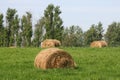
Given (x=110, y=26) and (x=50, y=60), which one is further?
(x=110, y=26)

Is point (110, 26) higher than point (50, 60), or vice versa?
point (110, 26)

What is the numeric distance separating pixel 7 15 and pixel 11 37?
501 centimetres

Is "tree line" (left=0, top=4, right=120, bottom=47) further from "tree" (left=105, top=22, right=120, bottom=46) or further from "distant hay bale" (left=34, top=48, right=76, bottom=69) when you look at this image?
"distant hay bale" (left=34, top=48, right=76, bottom=69)

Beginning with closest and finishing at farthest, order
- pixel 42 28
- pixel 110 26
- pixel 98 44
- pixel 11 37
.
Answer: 1. pixel 98 44
2. pixel 11 37
3. pixel 42 28
4. pixel 110 26

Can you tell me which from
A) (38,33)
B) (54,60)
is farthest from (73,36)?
(54,60)

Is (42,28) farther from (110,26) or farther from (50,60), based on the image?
(50,60)

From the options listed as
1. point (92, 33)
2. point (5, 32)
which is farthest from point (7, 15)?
point (92, 33)

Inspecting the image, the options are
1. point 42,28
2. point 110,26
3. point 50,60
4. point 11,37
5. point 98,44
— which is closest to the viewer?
point 50,60

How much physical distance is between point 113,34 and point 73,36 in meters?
12.0

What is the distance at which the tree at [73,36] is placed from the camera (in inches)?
3548

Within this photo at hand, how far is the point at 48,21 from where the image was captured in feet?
228

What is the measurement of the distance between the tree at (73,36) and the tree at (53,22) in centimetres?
1800

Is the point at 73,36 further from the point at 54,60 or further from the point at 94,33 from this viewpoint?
the point at 54,60

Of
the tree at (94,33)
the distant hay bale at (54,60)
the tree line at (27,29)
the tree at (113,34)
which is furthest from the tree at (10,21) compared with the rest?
the distant hay bale at (54,60)
